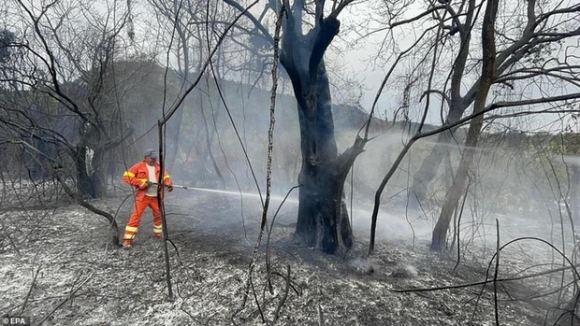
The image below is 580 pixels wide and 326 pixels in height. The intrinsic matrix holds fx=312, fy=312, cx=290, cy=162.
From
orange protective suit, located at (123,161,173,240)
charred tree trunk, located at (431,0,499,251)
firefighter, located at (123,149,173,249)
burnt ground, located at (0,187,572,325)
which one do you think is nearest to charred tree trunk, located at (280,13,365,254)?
burnt ground, located at (0,187,572,325)

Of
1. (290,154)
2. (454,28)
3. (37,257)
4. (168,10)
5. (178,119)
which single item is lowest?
(37,257)

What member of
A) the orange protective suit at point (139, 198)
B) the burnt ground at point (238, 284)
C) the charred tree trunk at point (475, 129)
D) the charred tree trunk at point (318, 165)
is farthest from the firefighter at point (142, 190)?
the charred tree trunk at point (475, 129)

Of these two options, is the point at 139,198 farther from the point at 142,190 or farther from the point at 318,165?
the point at 318,165

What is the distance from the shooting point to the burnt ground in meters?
3.46

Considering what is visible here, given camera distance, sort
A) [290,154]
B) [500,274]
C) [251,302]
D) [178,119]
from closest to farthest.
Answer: [251,302] < [500,274] < [178,119] < [290,154]

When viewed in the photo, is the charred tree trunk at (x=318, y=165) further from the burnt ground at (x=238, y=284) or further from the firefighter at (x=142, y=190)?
the firefighter at (x=142, y=190)

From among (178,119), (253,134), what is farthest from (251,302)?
(253,134)

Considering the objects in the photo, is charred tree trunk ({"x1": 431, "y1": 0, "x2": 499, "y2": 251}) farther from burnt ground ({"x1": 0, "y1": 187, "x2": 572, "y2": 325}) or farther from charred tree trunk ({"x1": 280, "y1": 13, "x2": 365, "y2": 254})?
charred tree trunk ({"x1": 280, "y1": 13, "x2": 365, "y2": 254})

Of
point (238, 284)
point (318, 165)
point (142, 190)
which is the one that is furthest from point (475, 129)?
point (142, 190)

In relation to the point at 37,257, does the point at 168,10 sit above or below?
above

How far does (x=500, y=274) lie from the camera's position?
5379 mm

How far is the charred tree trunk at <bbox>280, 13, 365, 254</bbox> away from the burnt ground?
0.34 metres

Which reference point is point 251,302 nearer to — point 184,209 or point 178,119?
point 184,209

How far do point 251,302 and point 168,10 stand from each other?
9426mm
